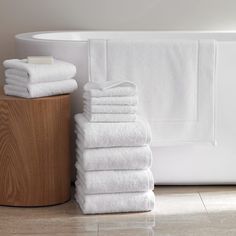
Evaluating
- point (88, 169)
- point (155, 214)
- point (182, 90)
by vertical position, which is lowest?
point (155, 214)

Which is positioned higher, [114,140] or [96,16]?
[96,16]

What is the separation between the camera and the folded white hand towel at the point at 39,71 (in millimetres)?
2754

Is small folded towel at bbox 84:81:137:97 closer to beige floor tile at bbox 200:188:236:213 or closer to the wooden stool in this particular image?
the wooden stool

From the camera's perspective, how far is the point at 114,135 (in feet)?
8.93

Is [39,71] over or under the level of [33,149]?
over

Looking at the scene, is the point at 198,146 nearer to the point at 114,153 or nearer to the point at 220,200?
the point at 220,200

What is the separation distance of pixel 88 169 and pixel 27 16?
132 centimetres

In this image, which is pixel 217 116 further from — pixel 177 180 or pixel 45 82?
pixel 45 82

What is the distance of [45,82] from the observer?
2805mm

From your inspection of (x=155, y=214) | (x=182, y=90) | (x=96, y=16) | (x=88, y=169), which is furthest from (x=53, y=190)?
(x=96, y=16)

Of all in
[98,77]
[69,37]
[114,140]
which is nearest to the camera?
[114,140]

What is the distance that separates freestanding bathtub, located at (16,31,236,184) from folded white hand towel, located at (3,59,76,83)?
11 cm

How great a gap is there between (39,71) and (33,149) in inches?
12.4

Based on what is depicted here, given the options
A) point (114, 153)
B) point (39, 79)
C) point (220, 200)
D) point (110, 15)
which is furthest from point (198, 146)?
point (110, 15)
